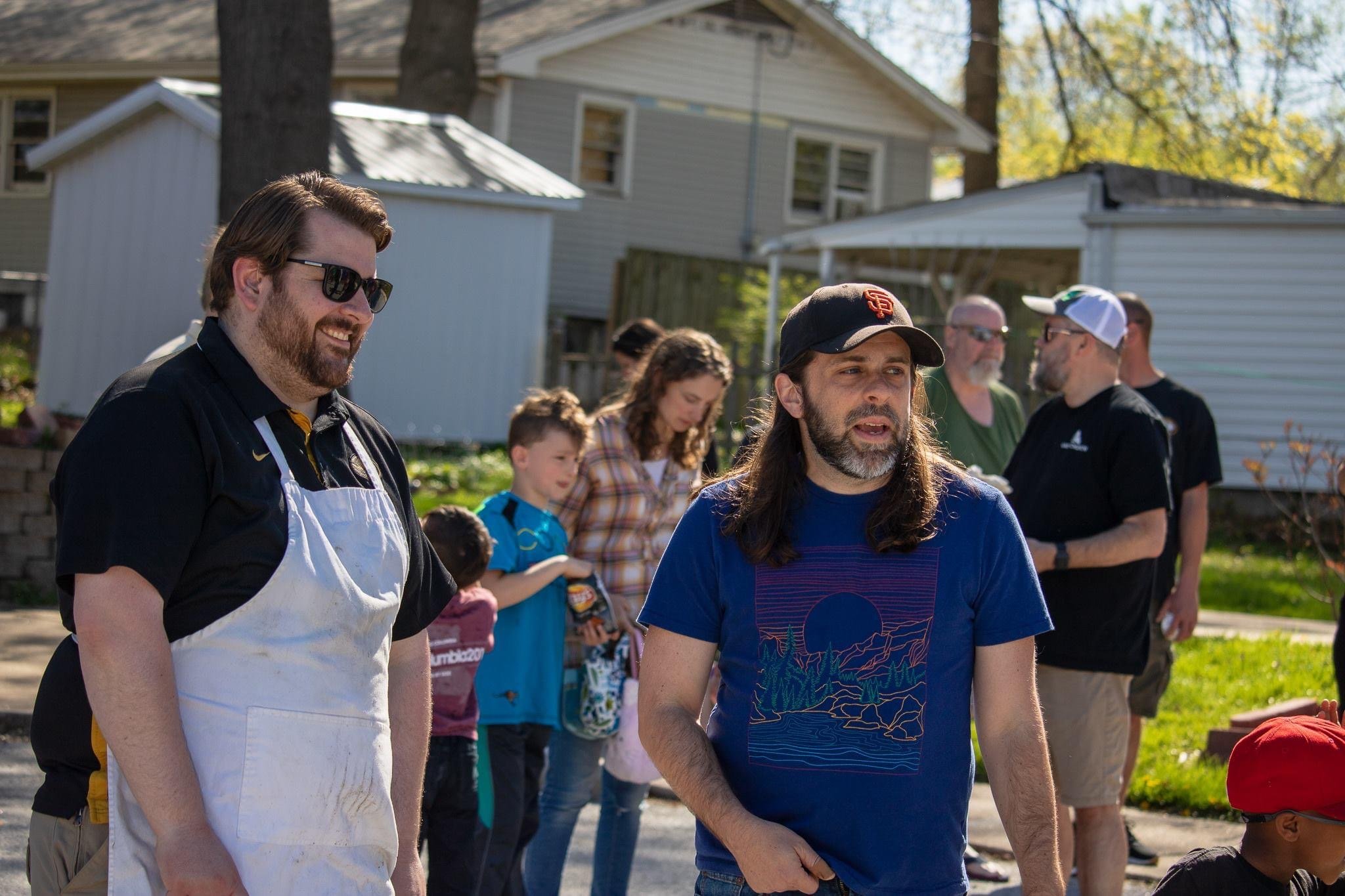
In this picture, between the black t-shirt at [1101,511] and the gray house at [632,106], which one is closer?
the black t-shirt at [1101,511]

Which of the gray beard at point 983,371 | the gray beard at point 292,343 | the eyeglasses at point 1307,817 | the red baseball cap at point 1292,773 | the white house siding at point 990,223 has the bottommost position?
the eyeglasses at point 1307,817

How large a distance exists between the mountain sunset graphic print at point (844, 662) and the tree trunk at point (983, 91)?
23.1 m

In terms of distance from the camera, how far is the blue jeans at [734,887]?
2.84 meters

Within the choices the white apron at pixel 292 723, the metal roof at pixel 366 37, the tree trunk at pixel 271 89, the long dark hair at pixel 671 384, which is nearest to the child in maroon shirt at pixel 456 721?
the long dark hair at pixel 671 384

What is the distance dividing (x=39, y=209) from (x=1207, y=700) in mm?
22654

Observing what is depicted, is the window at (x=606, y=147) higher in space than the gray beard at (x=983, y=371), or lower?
higher

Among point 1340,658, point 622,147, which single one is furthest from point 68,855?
point 622,147

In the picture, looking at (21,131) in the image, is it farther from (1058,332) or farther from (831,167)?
(1058,332)

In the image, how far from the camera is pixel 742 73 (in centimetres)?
2512

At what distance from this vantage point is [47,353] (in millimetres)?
18312

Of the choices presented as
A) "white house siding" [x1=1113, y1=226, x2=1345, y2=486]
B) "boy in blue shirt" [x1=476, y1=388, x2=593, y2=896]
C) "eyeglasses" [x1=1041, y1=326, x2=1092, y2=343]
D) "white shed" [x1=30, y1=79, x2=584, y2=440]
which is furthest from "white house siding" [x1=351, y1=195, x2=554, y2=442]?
"eyeglasses" [x1=1041, y1=326, x2=1092, y2=343]

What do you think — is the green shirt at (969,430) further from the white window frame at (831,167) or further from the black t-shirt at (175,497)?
the white window frame at (831,167)

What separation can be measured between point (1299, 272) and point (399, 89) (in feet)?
36.0

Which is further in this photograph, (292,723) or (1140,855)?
(1140,855)
